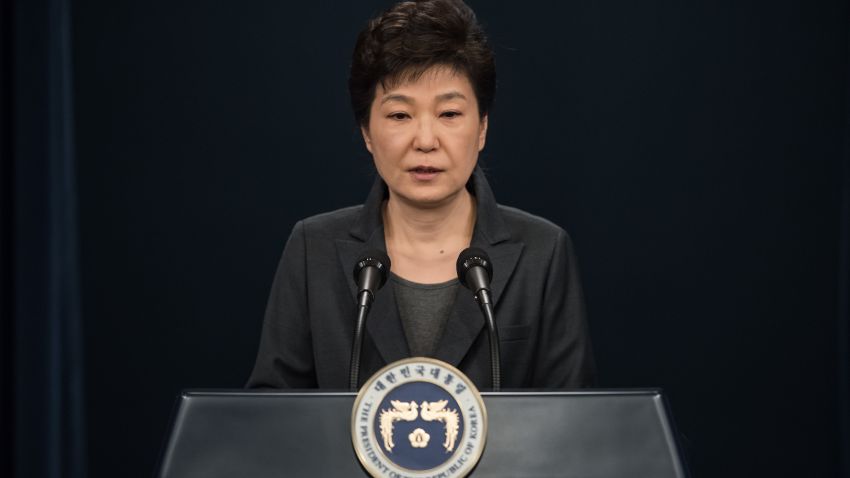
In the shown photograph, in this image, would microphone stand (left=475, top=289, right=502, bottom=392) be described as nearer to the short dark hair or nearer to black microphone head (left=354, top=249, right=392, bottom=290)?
black microphone head (left=354, top=249, right=392, bottom=290)

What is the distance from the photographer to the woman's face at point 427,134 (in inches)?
53.2

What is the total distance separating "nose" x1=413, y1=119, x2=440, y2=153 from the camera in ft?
4.39

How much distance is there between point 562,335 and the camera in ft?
4.83

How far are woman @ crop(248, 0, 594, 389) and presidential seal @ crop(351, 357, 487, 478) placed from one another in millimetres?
445

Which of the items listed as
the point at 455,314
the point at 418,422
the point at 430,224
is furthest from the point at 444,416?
the point at 430,224

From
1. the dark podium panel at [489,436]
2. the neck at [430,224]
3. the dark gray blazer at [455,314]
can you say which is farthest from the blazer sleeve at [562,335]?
the dark podium panel at [489,436]

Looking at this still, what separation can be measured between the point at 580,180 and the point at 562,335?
0.95 m

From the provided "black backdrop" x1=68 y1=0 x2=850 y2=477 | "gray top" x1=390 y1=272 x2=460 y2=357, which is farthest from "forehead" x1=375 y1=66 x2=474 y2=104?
"black backdrop" x1=68 y1=0 x2=850 y2=477

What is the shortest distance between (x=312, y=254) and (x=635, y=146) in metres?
1.07

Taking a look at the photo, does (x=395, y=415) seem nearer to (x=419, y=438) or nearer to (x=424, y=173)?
(x=419, y=438)

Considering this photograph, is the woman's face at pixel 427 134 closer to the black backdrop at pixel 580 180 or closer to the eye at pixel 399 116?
the eye at pixel 399 116

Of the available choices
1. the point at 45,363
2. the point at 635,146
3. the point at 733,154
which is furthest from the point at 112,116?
the point at 733,154

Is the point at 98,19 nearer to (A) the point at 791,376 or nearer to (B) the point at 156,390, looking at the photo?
(B) the point at 156,390

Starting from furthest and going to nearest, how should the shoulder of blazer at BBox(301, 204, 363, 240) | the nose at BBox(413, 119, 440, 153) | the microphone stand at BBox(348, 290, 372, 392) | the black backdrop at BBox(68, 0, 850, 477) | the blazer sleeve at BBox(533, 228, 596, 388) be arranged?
the black backdrop at BBox(68, 0, 850, 477)
the shoulder of blazer at BBox(301, 204, 363, 240)
the blazer sleeve at BBox(533, 228, 596, 388)
the nose at BBox(413, 119, 440, 153)
the microphone stand at BBox(348, 290, 372, 392)
